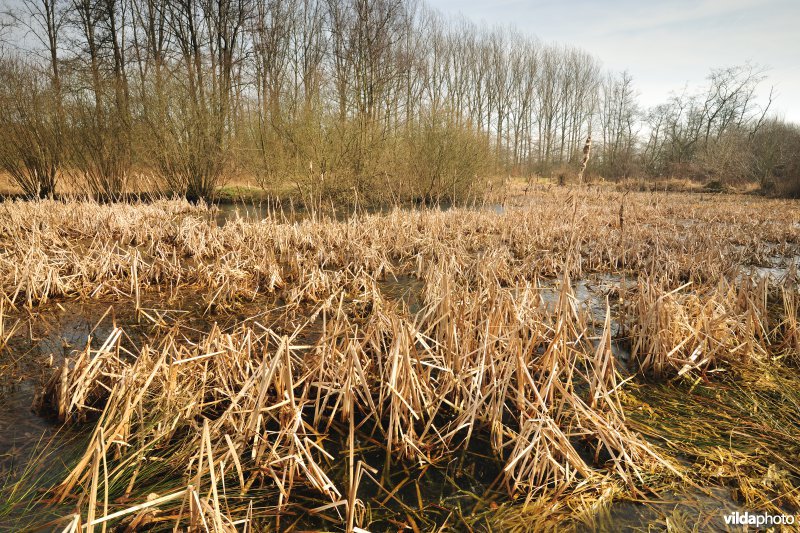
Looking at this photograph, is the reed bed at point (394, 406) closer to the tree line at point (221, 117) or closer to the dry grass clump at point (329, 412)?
the dry grass clump at point (329, 412)

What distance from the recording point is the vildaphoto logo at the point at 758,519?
1631 mm

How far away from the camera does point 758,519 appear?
1652 millimetres

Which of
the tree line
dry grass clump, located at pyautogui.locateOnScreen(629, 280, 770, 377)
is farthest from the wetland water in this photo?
the tree line

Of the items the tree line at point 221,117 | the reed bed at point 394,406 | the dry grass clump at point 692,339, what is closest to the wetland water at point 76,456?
the reed bed at point 394,406

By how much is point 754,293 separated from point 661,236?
4355 millimetres

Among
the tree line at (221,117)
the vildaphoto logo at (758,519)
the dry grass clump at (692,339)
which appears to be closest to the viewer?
the vildaphoto logo at (758,519)

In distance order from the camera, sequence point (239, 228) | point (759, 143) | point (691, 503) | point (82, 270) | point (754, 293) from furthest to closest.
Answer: point (759, 143) → point (239, 228) → point (82, 270) → point (754, 293) → point (691, 503)

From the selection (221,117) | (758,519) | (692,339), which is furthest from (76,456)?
(221,117)

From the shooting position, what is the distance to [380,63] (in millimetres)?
13086

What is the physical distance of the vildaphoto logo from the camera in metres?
1.63

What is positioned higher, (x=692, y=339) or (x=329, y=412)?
(x=692, y=339)

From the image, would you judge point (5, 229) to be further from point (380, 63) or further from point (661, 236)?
point (661, 236)

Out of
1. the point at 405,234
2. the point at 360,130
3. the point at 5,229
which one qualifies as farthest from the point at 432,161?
the point at 5,229

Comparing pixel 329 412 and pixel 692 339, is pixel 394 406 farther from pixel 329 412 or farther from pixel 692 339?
pixel 692 339
